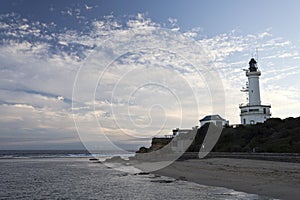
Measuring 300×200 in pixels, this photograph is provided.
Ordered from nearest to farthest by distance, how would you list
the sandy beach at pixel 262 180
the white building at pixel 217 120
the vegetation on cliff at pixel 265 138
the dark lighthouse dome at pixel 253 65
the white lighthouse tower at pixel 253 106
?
the sandy beach at pixel 262 180 → the vegetation on cliff at pixel 265 138 → the white lighthouse tower at pixel 253 106 → the dark lighthouse dome at pixel 253 65 → the white building at pixel 217 120

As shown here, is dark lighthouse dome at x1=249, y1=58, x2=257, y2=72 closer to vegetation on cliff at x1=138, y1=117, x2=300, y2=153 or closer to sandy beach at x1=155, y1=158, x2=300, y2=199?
vegetation on cliff at x1=138, y1=117, x2=300, y2=153

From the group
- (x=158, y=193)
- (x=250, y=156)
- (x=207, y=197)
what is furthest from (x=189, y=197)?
(x=250, y=156)

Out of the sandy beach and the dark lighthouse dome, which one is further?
the dark lighthouse dome

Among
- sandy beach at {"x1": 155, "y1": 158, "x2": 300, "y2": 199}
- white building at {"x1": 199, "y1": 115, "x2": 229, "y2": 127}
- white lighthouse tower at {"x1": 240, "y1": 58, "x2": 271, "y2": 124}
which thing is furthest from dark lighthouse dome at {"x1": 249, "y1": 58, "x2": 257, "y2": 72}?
sandy beach at {"x1": 155, "y1": 158, "x2": 300, "y2": 199}

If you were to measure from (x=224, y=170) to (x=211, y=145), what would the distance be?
78.7 ft

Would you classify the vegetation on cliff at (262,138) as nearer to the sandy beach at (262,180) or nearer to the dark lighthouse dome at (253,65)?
the sandy beach at (262,180)

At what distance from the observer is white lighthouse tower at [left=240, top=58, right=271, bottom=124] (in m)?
64.0

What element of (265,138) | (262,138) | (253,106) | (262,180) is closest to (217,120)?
(253,106)

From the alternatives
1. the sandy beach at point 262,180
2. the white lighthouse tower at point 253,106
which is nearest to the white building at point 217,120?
the white lighthouse tower at point 253,106

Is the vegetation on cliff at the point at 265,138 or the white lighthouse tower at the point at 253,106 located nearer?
the vegetation on cliff at the point at 265,138

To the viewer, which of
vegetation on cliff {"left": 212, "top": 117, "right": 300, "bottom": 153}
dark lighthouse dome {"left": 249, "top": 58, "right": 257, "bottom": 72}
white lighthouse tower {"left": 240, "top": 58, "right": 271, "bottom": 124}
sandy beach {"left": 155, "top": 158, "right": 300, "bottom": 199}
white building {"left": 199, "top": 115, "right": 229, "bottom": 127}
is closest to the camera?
sandy beach {"left": 155, "top": 158, "right": 300, "bottom": 199}

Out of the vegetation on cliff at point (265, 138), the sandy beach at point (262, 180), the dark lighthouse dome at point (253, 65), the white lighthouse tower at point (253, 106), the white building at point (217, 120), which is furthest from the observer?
the white building at point (217, 120)

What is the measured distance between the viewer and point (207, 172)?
30.7m

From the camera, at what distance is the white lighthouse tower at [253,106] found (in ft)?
210
